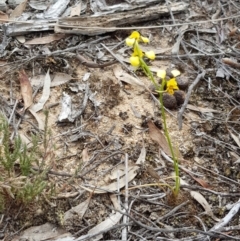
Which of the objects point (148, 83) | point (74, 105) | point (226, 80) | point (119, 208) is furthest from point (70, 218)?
point (226, 80)

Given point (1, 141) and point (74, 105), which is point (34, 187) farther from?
point (74, 105)

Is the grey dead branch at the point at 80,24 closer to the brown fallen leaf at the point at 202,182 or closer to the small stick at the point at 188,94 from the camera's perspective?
the small stick at the point at 188,94

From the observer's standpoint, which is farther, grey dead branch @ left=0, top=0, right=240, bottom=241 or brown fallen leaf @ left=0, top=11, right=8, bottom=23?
brown fallen leaf @ left=0, top=11, right=8, bottom=23

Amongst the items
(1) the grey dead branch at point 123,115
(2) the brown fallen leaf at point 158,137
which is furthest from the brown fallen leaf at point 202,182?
(2) the brown fallen leaf at point 158,137

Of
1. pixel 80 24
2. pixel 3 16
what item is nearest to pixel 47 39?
pixel 80 24

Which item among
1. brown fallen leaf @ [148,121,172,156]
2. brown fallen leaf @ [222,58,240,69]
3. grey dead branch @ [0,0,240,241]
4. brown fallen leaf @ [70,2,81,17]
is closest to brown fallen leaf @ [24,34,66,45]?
grey dead branch @ [0,0,240,241]

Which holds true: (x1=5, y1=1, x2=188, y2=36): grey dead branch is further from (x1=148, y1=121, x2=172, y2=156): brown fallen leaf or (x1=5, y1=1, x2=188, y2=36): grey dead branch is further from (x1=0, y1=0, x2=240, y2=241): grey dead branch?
(x1=148, y1=121, x2=172, y2=156): brown fallen leaf
